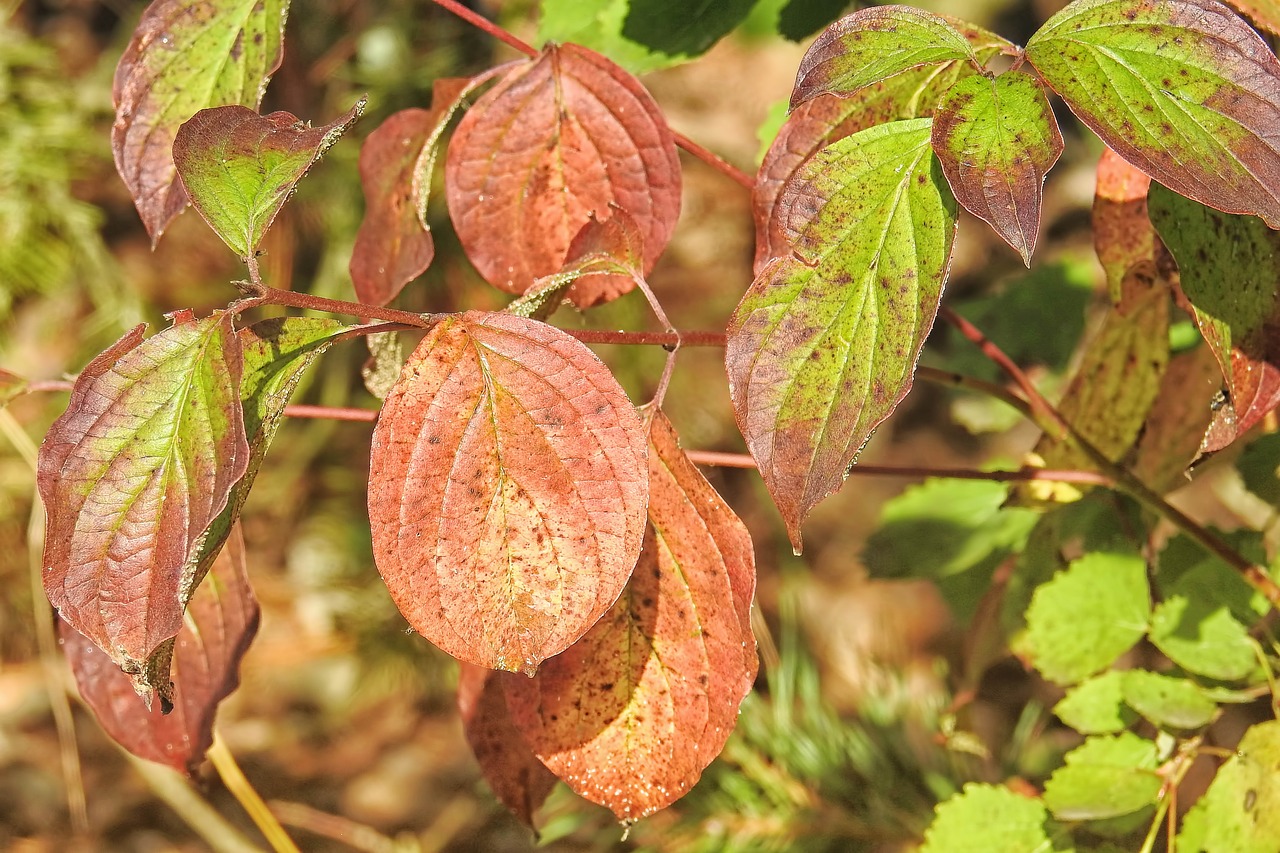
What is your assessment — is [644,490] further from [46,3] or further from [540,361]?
[46,3]

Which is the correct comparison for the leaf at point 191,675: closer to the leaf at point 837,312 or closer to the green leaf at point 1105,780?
the leaf at point 837,312

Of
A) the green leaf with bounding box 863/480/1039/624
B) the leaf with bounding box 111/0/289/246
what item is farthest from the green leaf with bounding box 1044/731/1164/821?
the leaf with bounding box 111/0/289/246

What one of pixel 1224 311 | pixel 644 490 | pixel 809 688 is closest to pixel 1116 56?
pixel 1224 311

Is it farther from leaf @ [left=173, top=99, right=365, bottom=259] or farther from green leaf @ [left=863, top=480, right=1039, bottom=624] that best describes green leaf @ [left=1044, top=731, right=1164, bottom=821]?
leaf @ [left=173, top=99, right=365, bottom=259]

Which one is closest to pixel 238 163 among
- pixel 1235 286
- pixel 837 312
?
pixel 837 312

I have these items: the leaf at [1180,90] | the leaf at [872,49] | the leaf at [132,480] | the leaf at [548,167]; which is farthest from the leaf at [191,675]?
the leaf at [1180,90]

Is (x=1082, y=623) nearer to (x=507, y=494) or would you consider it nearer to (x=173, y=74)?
(x=507, y=494)
